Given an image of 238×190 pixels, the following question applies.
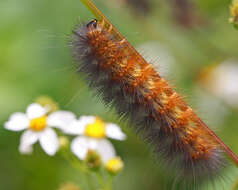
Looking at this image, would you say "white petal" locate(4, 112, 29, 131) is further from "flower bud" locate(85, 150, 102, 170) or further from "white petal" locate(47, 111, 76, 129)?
"flower bud" locate(85, 150, 102, 170)

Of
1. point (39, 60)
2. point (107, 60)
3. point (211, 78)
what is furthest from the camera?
point (211, 78)

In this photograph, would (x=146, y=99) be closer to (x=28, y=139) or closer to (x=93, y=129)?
(x=93, y=129)

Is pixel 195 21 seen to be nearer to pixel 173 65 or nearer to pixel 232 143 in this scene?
pixel 173 65

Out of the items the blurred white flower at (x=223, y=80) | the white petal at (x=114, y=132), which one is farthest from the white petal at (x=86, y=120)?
the blurred white flower at (x=223, y=80)

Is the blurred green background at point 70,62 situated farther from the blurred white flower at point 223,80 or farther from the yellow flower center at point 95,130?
the yellow flower center at point 95,130

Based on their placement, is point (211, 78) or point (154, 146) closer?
point (154, 146)

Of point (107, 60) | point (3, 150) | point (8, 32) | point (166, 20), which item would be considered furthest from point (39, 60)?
point (107, 60)

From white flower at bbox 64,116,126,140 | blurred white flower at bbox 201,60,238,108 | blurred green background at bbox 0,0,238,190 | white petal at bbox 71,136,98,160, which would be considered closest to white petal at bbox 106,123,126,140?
white flower at bbox 64,116,126,140
